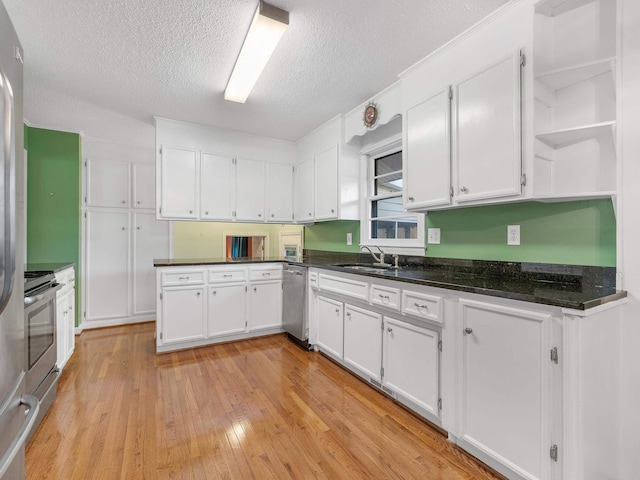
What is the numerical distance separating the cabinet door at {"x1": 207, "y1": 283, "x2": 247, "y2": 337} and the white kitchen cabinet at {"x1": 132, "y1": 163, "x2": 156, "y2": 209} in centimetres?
195

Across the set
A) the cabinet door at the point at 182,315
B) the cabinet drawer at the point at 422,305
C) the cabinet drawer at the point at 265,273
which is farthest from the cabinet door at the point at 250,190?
the cabinet drawer at the point at 422,305

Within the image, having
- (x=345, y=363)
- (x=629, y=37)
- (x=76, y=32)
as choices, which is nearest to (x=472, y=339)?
(x=345, y=363)

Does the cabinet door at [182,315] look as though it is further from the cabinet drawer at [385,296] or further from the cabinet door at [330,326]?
the cabinet drawer at [385,296]

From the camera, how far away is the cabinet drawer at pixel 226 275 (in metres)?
3.38

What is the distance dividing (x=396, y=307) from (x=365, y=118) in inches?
73.2

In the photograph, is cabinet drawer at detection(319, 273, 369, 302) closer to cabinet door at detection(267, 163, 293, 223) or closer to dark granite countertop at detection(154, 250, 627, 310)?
dark granite countertop at detection(154, 250, 627, 310)

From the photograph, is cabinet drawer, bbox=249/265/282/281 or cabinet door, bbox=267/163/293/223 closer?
cabinet drawer, bbox=249/265/282/281

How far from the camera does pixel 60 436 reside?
1.84 metres

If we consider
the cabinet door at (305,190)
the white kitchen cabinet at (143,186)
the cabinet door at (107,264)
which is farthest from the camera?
the white kitchen cabinet at (143,186)

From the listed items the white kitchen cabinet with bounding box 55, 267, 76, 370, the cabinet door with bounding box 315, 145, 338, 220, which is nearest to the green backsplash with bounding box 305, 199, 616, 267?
the cabinet door with bounding box 315, 145, 338, 220

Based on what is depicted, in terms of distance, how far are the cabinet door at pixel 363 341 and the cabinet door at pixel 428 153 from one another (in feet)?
3.02

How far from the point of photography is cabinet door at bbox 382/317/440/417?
1853 millimetres

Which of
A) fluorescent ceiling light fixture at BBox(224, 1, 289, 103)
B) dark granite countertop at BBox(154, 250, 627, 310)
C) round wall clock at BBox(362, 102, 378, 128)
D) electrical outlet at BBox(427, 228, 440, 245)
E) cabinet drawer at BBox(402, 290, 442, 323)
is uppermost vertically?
fluorescent ceiling light fixture at BBox(224, 1, 289, 103)

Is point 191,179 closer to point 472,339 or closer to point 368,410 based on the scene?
point 368,410
